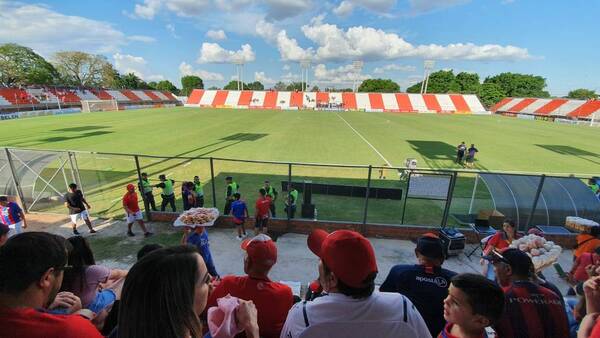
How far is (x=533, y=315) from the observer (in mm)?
2525

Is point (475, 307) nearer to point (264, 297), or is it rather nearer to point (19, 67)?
point (264, 297)

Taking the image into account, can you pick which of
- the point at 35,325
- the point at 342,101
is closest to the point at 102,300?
the point at 35,325

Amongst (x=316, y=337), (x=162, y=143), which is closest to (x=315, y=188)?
(x=316, y=337)

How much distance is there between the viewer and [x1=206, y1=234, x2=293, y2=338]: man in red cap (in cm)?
246

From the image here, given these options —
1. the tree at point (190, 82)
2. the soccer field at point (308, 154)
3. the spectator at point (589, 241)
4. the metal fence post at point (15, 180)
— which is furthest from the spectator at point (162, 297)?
the tree at point (190, 82)

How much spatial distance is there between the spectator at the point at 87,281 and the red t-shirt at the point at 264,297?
115cm

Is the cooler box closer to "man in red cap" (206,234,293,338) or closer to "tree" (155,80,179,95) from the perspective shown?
"man in red cap" (206,234,293,338)

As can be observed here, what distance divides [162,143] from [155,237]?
55.8 ft

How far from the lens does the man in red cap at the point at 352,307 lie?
174cm

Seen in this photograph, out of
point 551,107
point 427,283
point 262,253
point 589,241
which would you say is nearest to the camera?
point 262,253

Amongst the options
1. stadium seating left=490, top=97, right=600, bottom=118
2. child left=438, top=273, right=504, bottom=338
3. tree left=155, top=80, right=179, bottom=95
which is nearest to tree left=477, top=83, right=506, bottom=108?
stadium seating left=490, top=97, right=600, bottom=118

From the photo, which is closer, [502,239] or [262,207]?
[502,239]

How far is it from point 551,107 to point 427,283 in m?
84.9

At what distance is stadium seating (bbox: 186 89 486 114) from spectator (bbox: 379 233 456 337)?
7392cm
